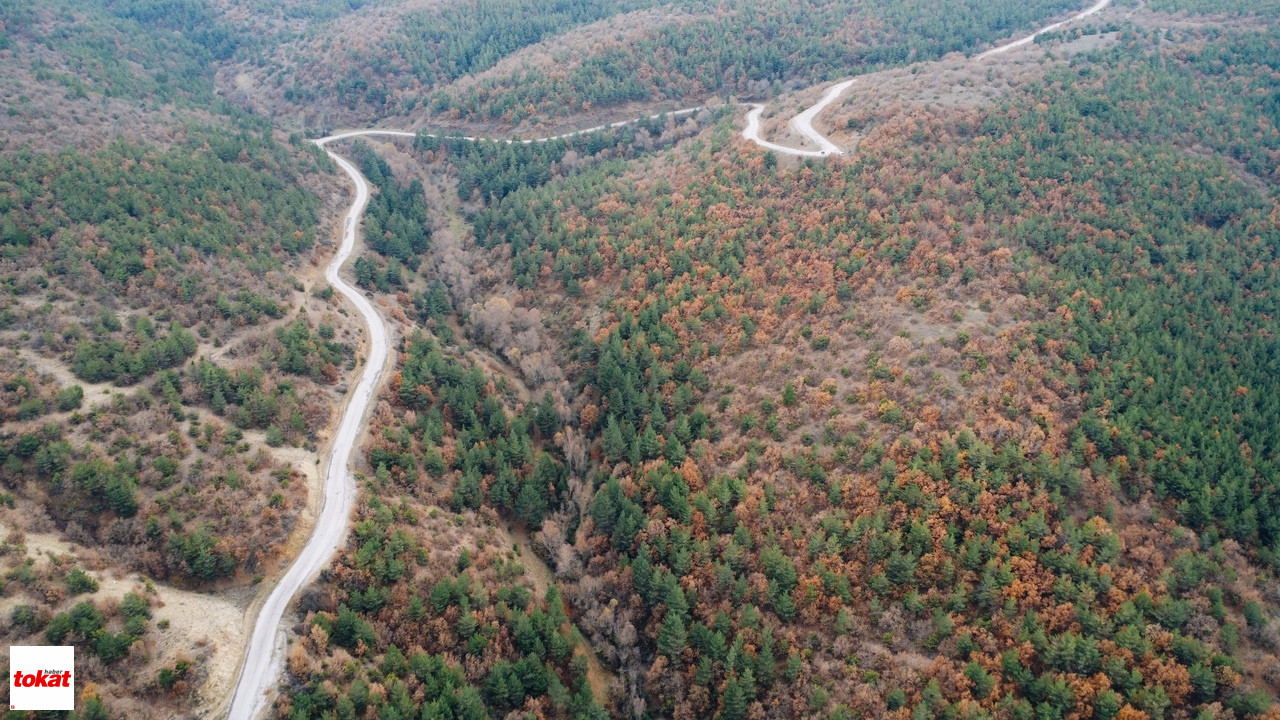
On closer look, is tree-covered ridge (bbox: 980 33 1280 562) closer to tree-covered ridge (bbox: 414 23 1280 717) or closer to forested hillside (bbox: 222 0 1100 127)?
tree-covered ridge (bbox: 414 23 1280 717)

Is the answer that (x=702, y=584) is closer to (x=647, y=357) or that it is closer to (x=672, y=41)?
(x=647, y=357)

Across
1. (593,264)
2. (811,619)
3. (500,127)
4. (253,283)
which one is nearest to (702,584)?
(811,619)

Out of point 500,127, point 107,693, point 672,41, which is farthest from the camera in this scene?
point 672,41

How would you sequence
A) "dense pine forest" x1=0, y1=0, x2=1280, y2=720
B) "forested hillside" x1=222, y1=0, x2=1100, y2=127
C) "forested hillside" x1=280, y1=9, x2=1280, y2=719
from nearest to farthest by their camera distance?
"dense pine forest" x1=0, y1=0, x2=1280, y2=720
"forested hillside" x1=280, y1=9, x2=1280, y2=719
"forested hillside" x1=222, y1=0, x2=1100, y2=127

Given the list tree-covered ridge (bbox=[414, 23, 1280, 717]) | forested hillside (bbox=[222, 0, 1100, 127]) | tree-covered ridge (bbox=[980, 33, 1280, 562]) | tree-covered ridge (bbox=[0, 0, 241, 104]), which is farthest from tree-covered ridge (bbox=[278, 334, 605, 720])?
forested hillside (bbox=[222, 0, 1100, 127])

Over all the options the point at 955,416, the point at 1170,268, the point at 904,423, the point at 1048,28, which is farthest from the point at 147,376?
the point at 1048,28

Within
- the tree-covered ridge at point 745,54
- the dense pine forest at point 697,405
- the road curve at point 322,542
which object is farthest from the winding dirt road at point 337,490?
the tree-covered ridge at point 745,54

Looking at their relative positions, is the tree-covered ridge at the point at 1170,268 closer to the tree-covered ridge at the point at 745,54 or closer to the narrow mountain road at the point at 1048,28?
the narrow mountain road at the point at 1048,28
